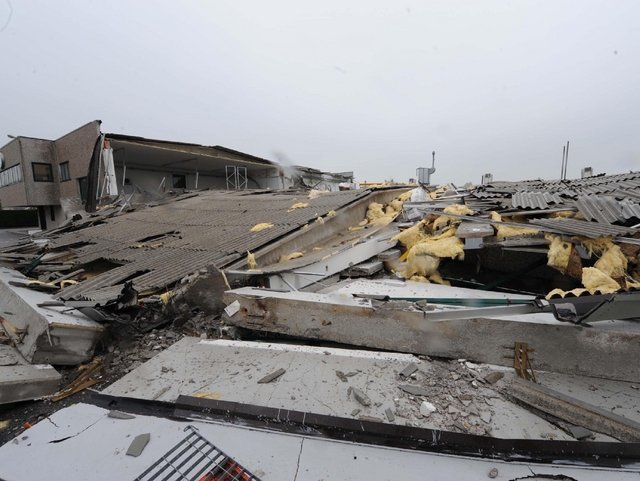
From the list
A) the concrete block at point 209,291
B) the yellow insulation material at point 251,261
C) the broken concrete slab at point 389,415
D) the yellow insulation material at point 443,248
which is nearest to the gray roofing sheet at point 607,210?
the yellow insulation material at point 443,248

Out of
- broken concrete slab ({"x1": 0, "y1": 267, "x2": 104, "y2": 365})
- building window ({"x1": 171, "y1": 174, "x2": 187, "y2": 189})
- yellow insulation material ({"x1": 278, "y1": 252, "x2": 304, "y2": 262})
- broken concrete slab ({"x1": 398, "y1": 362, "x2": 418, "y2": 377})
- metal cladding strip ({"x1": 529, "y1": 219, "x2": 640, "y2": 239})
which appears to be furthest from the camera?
building window ({"x1": 171, "y1": 174, "x2": 187, "y2": 189})

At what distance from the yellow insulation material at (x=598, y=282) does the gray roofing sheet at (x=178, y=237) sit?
3558mm

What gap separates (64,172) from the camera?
1681cm

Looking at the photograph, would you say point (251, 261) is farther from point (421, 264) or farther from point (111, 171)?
point (111, 171)

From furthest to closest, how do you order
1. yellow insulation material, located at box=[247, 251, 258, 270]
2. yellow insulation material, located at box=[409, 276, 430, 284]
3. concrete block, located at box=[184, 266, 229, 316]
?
yellow insulation material, located at box=[247, 251, 258, 270], yellow insulation material, located at box=[409, 276, 430, 284], concrete block, located at box=[184, 266, 229, 316]

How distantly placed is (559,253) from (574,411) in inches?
58.2

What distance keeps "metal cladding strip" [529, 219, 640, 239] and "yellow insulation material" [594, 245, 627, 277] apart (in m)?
0.14

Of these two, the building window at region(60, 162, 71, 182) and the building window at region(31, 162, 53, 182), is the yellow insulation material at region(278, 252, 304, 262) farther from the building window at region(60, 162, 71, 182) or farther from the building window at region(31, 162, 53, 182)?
the building window at region(31, 162, 53, 182)

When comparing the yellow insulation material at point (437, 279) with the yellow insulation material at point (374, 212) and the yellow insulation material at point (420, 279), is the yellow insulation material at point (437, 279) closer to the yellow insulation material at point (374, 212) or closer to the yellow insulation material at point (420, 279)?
the yellow insulation material at point (420, 279)

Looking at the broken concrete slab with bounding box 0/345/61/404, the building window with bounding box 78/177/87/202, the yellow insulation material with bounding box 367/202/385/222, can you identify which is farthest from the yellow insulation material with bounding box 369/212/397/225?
the building window with bounding box 78/177/87/202

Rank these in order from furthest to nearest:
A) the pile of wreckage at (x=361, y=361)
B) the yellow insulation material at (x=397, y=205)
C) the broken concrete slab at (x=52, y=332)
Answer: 1. the yellow insulation material at (x=397, y=205)
2. the broken concrete slab at (x=52, y=332)
3. the pile of wreckage at (x=361, y=361)

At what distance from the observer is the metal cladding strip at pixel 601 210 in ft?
9.40

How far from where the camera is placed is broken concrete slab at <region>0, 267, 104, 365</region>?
257 centimetres

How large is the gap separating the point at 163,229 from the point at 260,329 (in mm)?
4284
